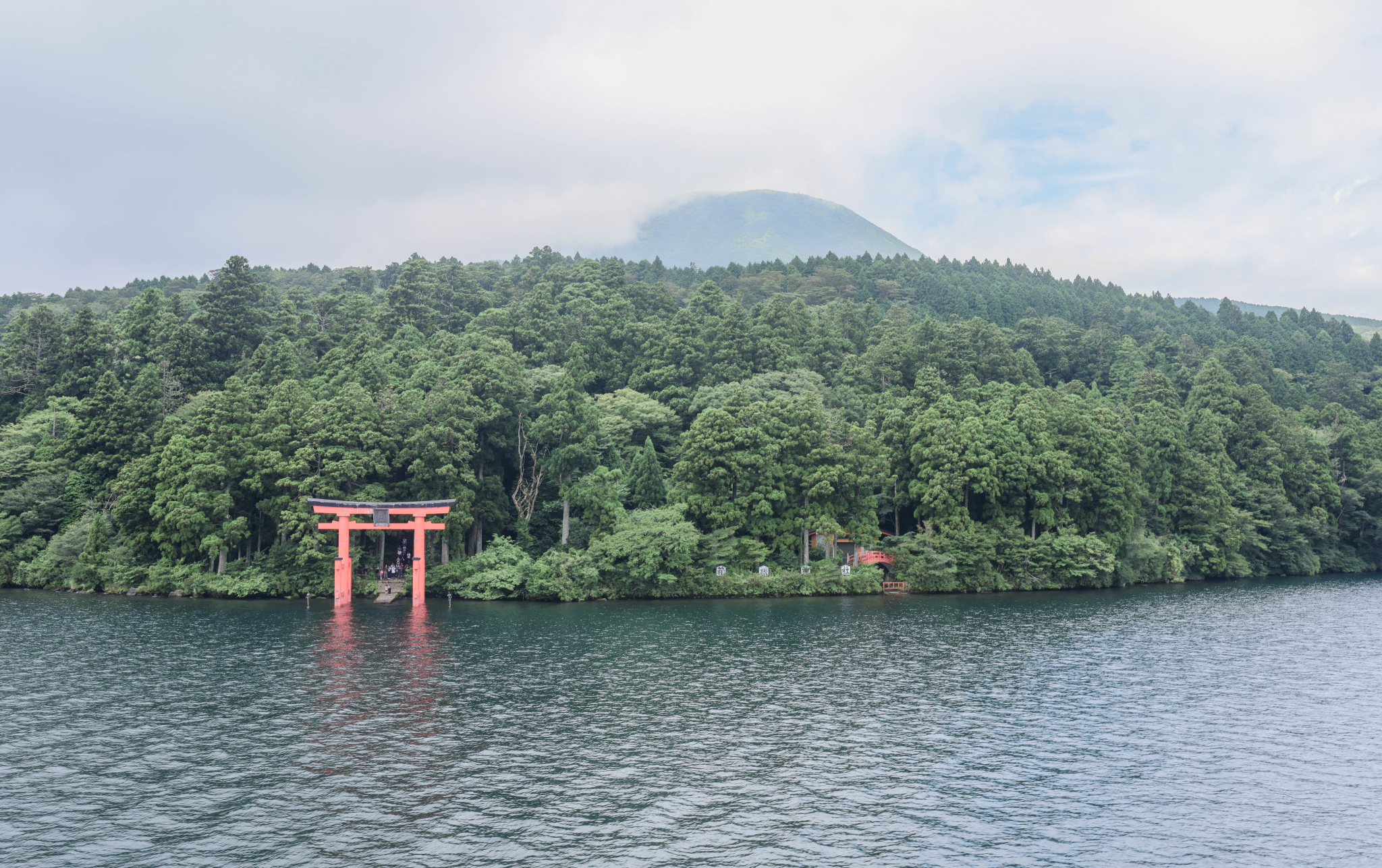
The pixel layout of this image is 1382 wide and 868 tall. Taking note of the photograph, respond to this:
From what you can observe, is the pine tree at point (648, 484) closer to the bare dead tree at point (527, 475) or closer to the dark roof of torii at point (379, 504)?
the bare dead tree at point (527, 475)

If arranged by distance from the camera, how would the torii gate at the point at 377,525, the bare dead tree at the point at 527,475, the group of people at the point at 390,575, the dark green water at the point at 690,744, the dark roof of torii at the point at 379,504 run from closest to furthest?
the dark green water at the point at 690,744
the torii gate at the point at 377,525
the dark roof of torii at the point at 379,504
the group of people at the point at 390,575
the bare dead tree at the point at 527,475

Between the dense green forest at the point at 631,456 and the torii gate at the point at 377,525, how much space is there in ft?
5.02

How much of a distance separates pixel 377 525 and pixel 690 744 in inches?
1184

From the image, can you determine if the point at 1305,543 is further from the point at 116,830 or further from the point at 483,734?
the point at 116,830

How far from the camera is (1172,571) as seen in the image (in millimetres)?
54688

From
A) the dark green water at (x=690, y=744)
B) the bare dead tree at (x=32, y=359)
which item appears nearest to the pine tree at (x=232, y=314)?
the bare dead tree at (x=32, y=359)

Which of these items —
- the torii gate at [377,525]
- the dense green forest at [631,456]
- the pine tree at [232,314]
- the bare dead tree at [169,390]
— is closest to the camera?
the torii gate at [377,525]

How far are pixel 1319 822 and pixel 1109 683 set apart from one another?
10520 millimetres

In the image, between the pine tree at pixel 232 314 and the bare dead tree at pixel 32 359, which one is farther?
the pine tree at pixel 232 314

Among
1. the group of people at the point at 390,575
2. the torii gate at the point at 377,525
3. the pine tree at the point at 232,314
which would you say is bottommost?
the group of people at the point at 390,575

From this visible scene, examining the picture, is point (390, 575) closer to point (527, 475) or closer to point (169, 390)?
point (527, 475)

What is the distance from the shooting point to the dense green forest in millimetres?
47938

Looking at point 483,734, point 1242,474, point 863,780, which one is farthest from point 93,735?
point 1242,474

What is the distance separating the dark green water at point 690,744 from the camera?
1594cm
